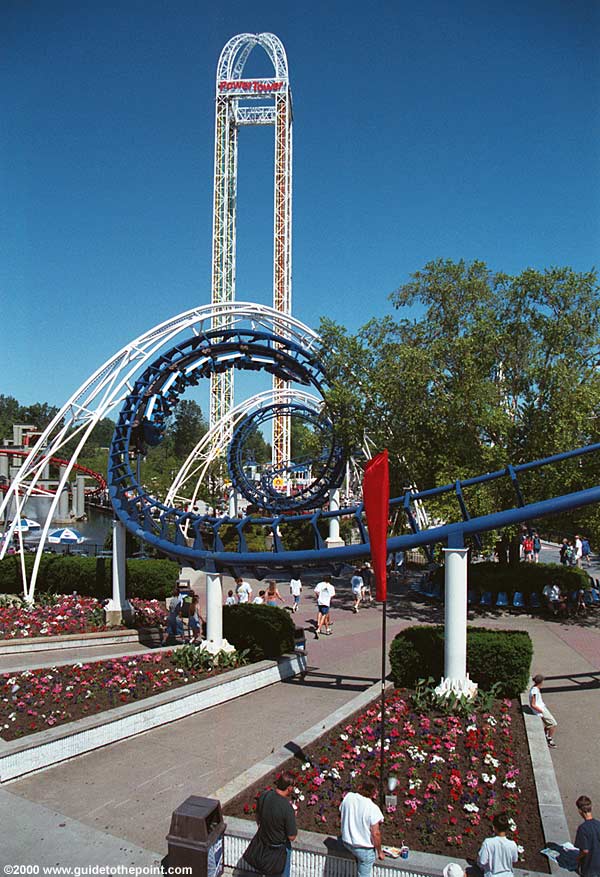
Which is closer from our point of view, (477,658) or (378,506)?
(378,506)

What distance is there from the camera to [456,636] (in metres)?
12.4

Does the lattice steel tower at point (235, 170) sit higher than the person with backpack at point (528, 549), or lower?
higher

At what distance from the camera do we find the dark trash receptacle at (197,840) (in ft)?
23.4

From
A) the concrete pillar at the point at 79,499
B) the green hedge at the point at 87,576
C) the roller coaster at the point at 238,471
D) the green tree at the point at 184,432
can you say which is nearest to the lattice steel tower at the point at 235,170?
the concrete pillar at the point at 79,499

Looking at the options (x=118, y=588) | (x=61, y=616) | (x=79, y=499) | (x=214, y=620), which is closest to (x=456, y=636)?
(x=214, y=620)

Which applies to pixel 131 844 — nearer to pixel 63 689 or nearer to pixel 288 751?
pixel 288 751

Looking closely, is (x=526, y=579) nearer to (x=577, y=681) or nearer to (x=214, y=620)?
(x=577, y=681)

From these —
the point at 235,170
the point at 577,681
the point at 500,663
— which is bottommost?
the point at 577,681

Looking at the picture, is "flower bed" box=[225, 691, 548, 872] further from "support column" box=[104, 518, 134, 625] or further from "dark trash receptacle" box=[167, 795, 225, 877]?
"support column" box=[104, 518, 134, 625]

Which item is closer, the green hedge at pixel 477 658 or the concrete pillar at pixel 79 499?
the green hedge at pixel 477 658

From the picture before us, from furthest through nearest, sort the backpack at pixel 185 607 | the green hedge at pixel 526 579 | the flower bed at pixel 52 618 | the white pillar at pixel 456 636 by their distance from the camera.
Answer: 1. the green hedge at pixel 526 579
2. the backpack at pixel 185 607
3. the flower bed at pixel 52 618
4. the white pillar at pixel 456 636

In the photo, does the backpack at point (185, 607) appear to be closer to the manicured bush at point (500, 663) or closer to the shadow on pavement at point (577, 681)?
the manicured bush at point (500, 663)

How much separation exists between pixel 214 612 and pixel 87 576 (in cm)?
988

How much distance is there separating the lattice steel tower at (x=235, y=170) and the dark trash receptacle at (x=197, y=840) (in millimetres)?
75252
